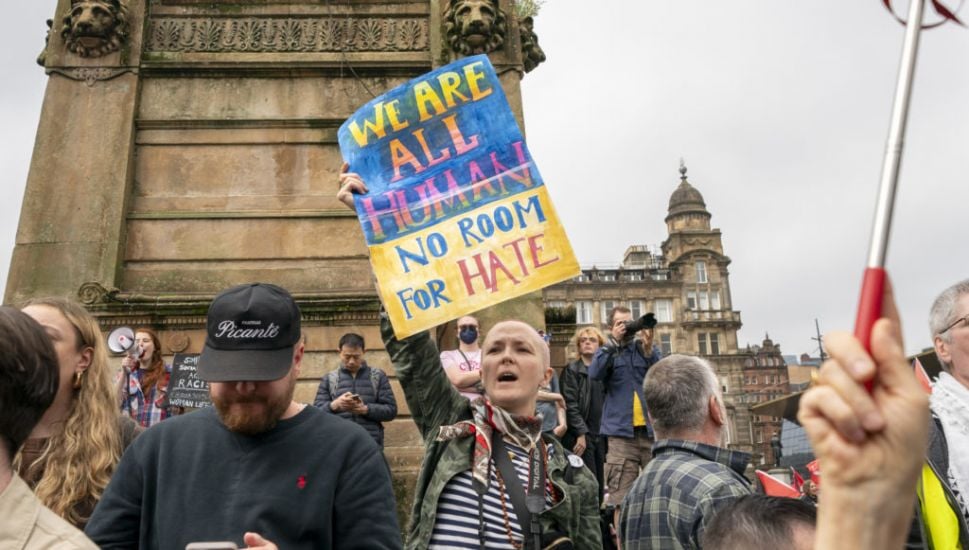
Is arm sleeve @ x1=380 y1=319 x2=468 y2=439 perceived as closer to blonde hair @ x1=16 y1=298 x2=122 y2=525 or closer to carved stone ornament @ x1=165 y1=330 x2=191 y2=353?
blonde hair @ x1=16 y1=298 x2=122 y2=525

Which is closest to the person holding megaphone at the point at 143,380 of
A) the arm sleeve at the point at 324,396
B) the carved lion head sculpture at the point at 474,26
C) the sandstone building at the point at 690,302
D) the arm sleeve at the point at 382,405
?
the arm sleeve at the point at 324,396

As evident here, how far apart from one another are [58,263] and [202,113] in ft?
8.12

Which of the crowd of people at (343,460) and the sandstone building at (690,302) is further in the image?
the sandstone building at (690,302)

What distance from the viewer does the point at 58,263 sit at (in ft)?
27.3

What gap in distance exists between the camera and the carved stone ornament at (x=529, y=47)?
9750 mm

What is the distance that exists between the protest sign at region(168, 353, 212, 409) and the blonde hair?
10.0ft

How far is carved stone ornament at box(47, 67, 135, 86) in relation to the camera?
9008 millimetres

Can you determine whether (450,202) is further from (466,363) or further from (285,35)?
(285,35)

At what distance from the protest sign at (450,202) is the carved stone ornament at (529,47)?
5.99m

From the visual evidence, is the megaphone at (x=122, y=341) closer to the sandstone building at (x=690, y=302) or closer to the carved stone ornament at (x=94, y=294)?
the carved stone ornament at (x=94, y=294)

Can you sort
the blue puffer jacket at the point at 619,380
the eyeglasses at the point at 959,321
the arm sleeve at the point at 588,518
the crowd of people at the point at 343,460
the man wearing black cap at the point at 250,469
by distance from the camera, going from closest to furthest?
the crowd of people at the point at 343,460 < the man wearing black cap at the point at 250,469 < the eyeglasses at the point at 959,321 < the arm sleeve at the point at 588,518 < the blue puffer jacket at the point at 619,380

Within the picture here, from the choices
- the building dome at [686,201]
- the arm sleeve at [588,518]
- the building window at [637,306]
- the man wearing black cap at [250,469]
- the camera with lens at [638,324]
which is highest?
the building dome at [686,201]

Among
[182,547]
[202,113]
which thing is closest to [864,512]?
[182,547]

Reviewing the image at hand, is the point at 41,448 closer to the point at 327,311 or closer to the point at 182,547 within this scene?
the point at 182,547
